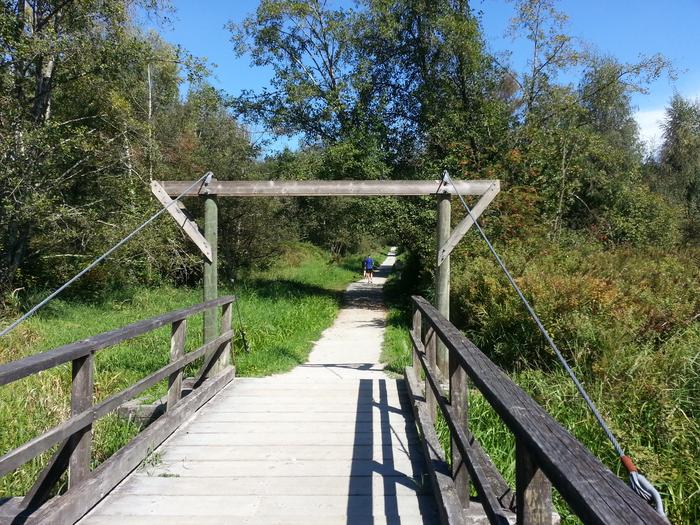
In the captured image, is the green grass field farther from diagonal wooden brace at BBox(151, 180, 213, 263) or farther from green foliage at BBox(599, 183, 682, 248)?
green foliage at BBox(599, 183, 682, 248)

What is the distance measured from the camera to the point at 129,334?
375 cm

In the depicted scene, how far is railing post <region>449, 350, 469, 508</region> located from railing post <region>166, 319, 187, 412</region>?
2.51 metres

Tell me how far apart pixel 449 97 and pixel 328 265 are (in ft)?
62.4

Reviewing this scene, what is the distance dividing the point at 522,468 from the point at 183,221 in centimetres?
570

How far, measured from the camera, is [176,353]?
15.6ft

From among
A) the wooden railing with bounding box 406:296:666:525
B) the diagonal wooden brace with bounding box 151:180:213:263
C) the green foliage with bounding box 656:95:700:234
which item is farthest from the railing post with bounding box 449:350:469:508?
the green foliage with bounding box 656:95:700:234

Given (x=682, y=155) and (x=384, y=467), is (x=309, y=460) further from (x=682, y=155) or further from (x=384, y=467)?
(x=682, y=155)

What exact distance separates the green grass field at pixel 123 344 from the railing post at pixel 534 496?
13.0 feet

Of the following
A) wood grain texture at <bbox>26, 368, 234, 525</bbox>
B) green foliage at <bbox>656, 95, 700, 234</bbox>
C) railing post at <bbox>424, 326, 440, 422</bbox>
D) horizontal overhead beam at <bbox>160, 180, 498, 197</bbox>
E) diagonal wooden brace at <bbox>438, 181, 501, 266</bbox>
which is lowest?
wood grain texture at <bbox>26, 368, 234, 525</bbox>

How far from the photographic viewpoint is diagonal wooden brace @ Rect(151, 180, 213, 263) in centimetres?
669

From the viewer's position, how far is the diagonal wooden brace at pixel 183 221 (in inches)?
263

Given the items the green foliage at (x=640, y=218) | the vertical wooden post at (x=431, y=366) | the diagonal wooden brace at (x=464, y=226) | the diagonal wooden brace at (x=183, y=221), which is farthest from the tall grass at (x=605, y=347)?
the green foliage at (x=640, y=218)

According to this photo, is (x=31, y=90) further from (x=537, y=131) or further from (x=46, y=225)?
(x=537, y=131)

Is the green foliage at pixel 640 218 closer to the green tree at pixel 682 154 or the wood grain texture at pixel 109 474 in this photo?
the green tree at pixel 682 154
